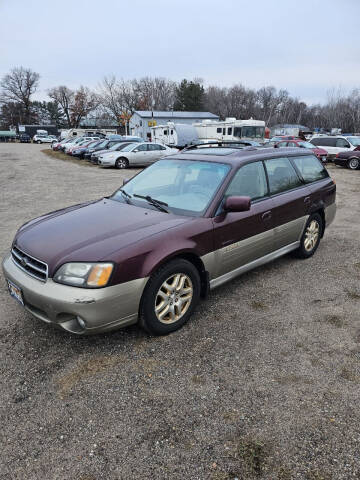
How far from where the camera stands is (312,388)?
257 centimetres

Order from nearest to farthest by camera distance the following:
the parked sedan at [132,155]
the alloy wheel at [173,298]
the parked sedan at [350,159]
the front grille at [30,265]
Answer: the front grille at [30,265] < the alloy wheel at [173,298] < the parked sedan at [350,159] < the parked sedan at [132,155]

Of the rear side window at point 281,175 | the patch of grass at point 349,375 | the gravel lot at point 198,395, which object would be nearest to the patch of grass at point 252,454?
the gravel lot at point 198,395

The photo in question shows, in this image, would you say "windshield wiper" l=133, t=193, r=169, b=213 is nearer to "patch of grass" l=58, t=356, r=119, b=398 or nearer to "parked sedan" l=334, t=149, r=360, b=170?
"patch of grass" l=58, t=356, r=119, b=398

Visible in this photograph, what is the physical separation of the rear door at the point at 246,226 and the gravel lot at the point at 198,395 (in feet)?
1.71

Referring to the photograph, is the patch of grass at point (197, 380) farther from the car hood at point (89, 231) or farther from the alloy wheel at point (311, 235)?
the alloy wheel at point (311, 235)

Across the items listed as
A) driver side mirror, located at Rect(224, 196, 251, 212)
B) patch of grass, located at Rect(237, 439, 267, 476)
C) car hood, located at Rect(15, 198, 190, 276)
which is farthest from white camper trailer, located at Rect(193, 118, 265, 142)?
patch of grass, located at Rect(237, 439, 267, 476)

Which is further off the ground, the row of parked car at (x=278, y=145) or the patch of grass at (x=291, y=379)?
the row of parked car at (x=278, y=145)

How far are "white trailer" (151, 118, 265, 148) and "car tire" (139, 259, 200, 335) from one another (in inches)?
1000

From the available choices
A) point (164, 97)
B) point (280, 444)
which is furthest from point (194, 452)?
point (164, 97)

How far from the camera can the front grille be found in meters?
2.82

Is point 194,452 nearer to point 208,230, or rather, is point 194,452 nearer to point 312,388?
point 312,388

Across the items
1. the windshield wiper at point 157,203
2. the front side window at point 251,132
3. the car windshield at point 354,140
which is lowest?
the windshield wiper at point 157,203

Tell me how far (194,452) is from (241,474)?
299 millimetres

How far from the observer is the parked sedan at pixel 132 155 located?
18484 millimetres
